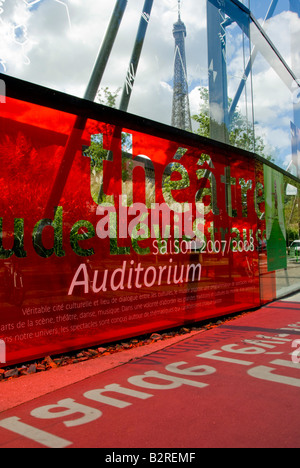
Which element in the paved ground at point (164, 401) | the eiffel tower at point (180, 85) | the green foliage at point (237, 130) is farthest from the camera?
the green foliage at point (237, 130)

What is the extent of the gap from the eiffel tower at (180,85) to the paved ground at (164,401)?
12.2ft

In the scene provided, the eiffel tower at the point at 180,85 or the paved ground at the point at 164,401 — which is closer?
the paved ground at the point at 164,401

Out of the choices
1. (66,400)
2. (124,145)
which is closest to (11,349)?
(66,400)

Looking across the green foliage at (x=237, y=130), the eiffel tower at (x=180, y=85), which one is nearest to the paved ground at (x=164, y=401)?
the eiffel tower at (x=180, y=85)

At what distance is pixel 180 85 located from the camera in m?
7.02

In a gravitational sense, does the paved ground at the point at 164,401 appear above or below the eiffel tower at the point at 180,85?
below

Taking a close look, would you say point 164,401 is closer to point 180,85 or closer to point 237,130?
point 180,85

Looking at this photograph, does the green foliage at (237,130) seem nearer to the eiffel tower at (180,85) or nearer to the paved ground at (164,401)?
the eiffel tower at (180,85)

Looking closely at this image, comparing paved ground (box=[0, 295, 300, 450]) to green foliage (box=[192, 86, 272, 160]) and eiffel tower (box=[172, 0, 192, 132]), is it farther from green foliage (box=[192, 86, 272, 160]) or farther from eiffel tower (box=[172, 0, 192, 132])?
green foliage (box=[192, 86, 272, 160])

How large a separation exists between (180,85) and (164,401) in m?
5.33

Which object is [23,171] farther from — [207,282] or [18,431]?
[207,282]

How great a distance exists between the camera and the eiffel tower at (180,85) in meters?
6.87

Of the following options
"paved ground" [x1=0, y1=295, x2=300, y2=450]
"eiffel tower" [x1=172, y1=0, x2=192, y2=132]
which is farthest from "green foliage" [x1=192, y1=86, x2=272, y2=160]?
"paved ground" [x1=0, y1=295, x2=300, y2=450]

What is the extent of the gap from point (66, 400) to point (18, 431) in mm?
681
